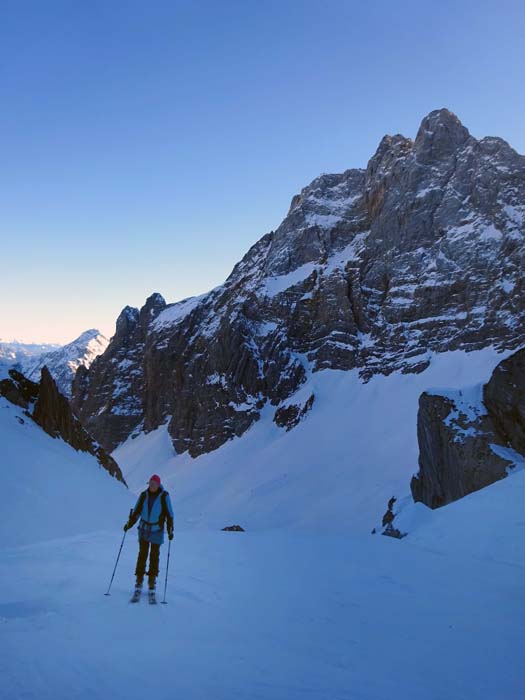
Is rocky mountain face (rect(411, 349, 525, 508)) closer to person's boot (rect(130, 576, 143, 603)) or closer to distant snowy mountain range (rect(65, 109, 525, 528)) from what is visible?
distant snowy mountain range (rect(65, 109, 525, 528))

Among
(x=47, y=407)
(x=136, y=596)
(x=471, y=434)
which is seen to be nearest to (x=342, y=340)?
(x=471, y=434)

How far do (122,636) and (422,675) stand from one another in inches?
126

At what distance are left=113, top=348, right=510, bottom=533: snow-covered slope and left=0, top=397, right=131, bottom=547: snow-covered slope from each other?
2701 cm

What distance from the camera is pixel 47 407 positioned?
110 feet

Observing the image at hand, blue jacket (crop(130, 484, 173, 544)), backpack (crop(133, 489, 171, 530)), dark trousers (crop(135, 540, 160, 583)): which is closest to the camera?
dark trousers (crop(135, 540, 160, 583))

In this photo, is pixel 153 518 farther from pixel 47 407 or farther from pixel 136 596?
pixel 47 407

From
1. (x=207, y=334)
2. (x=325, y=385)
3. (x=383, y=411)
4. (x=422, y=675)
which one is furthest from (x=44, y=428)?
(x=207, y=334)

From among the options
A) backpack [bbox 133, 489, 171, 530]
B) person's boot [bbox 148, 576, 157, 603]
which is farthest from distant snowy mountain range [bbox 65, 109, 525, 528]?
person's boot [bbox 148, 576, 157, 603]

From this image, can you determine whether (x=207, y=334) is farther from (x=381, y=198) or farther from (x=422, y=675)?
(x=422, y=675)

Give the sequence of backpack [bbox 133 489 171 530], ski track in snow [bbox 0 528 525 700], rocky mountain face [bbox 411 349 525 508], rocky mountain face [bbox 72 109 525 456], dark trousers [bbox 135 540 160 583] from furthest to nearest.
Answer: rocky mountain face [bbox 72 109 525 456], rocky mountain face [bbox 411 349 525 508], backpack [bbox 133 489 171 530], dark trousers [bbox 135 540 160 583], ski track in snow [bbox 0 528 525 700]

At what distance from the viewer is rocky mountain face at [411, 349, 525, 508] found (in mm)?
28938

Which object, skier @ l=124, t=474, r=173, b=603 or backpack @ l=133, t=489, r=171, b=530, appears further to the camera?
backpack @ l=133, t=489, r=171, b=530

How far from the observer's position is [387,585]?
886 centimetres

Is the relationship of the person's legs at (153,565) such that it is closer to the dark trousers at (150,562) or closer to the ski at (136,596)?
the dark trousers at (150,562)
